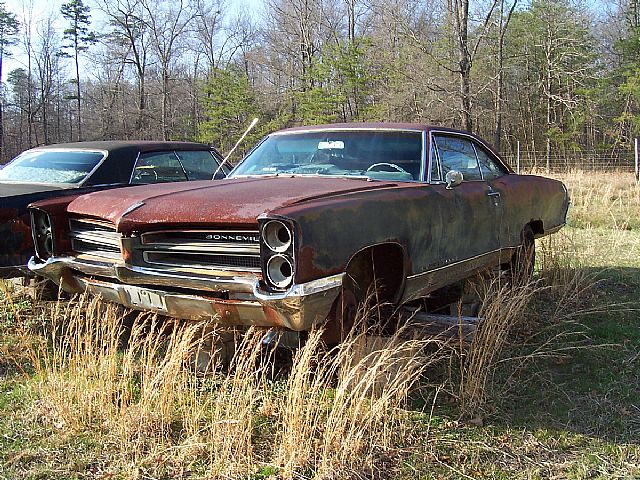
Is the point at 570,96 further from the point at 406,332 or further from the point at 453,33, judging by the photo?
the point at 406,332

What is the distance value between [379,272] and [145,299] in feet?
4.48

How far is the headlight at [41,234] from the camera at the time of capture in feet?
13.6

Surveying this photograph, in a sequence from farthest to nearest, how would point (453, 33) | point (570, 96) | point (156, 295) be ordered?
point (570, 96), point (453, 33), point (156, 295)

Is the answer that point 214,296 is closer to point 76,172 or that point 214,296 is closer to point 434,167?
point 434,167

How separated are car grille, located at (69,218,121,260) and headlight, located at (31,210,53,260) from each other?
201 millimetres

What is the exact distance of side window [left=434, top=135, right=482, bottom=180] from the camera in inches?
179

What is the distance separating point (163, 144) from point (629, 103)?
105 ft

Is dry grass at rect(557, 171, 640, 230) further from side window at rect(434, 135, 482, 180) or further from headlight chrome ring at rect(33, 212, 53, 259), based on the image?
headlight chrome ring at rect(33, 212, 53, 259)

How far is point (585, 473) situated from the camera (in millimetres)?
2771

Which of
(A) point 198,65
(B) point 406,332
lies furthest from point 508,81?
(B) point 406,332

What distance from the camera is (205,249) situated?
3252 millimetres

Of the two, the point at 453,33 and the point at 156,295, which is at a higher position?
the point at 453,33

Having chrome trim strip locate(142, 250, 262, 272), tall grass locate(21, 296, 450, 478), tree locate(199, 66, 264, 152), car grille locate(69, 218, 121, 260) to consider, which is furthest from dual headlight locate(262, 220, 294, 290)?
Answer: tree locate(199, 66, 264, 152)

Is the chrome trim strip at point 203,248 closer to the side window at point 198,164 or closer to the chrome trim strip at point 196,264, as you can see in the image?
the chrome trim strip at point 196,264
